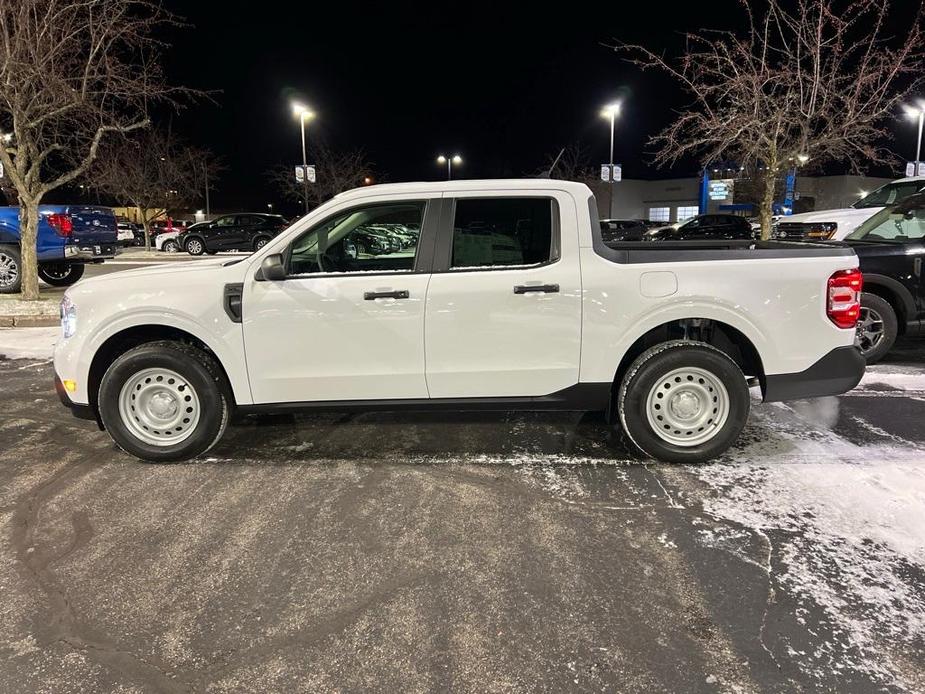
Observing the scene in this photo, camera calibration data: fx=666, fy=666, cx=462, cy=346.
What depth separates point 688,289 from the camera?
14.2ft

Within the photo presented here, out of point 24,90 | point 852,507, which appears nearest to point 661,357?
point 852,507

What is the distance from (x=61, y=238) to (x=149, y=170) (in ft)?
81.2

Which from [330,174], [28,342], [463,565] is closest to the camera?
[463,565]

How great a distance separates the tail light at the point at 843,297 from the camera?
434 centimetres

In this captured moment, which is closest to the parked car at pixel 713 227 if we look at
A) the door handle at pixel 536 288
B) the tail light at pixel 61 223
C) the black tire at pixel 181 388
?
the tail light at pixel 61 223

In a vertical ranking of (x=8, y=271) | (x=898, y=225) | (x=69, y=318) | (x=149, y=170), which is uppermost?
(x=149, y=170)

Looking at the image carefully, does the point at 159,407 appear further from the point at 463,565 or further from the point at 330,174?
the point at 330,174

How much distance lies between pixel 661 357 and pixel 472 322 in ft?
4.20

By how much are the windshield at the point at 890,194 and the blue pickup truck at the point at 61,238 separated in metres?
14.6

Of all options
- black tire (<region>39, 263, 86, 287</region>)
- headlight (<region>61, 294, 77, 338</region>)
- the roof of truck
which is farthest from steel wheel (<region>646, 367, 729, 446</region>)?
black tire (<region>39, 263, 86, 287</region>)

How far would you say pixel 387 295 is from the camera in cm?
434

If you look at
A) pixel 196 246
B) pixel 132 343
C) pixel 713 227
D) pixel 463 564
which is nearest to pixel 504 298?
pixel 463 564

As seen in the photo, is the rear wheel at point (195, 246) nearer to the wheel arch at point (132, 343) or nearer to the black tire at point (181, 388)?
the wheel arch at point (132, 343)

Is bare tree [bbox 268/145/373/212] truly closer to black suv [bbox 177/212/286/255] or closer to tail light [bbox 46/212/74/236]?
black suv [bbox 177/212/286/255]
